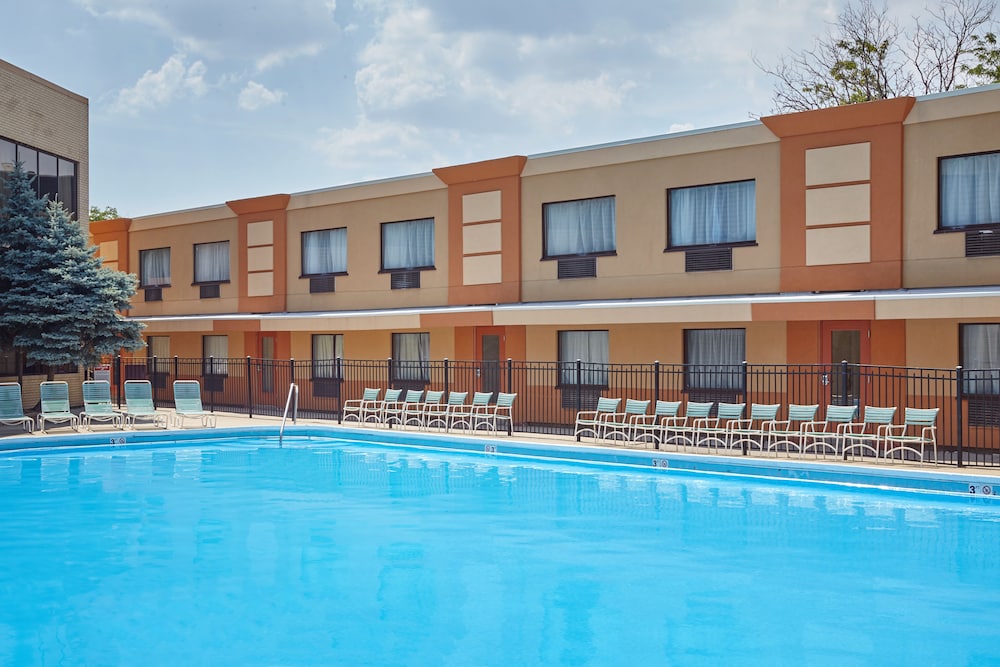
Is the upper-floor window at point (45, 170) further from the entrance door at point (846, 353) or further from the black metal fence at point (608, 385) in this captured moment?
the entrance door at point (846, 353)

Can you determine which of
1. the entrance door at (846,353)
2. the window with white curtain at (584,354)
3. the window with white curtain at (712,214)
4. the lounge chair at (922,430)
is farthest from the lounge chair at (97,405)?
the lounge chair at (922,430)

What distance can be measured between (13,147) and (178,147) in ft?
34.5

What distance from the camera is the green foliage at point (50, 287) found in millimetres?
19141

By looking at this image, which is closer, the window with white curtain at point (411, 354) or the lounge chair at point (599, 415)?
the lounge chair at point (599, 415)

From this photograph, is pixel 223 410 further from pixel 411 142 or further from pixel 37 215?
pixel 411 142

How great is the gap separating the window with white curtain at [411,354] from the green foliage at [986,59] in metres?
20.7

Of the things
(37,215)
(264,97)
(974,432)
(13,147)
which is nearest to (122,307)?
(37,215)

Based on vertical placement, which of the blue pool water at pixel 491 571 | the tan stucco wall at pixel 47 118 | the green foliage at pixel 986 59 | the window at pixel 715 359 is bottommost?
the blue pool water at pixel 491 571

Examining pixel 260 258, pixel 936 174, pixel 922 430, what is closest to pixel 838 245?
pixel 936 174

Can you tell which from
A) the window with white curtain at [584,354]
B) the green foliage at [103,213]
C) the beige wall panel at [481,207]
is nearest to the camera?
the window with white curtain at [584,354]

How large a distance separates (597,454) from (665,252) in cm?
501

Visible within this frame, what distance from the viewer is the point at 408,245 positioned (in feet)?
74.4

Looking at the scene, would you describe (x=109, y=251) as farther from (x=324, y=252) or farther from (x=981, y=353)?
(x=981, y=353)

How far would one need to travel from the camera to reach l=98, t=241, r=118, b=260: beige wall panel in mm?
29031
